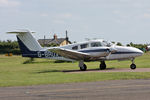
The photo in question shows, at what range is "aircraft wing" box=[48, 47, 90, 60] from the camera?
28.5 m

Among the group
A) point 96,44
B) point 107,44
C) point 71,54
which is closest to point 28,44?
point 71,54

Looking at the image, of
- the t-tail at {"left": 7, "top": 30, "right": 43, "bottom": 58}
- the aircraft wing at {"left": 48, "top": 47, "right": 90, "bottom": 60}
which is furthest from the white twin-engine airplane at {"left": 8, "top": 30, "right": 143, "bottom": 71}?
the t-tail at {"left": 7, "top": 30, "right": 43, "bottom": 58}

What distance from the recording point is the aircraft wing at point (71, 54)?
93.6 ft

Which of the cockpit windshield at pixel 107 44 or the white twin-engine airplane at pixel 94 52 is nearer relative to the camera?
the white twin-engine airplane at pixel 94 52

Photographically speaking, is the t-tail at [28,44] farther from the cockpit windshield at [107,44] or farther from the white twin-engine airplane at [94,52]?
the cockpit windshield at [107,44]

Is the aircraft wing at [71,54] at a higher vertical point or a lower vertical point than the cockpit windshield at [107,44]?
lower

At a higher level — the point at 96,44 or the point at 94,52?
the point at 96,44

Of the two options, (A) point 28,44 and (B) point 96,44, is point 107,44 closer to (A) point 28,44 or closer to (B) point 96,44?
(B) point 96,44

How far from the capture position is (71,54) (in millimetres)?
29484

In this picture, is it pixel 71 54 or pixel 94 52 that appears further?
pixel 71 54

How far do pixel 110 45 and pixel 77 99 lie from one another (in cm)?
1827

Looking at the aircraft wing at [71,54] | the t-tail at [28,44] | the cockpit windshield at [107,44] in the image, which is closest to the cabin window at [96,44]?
the cockpit windshield at [107,44]

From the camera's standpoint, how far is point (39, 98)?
1188cm

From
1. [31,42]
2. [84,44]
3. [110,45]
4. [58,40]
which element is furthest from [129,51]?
[58,40]
